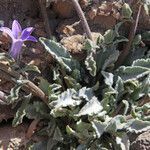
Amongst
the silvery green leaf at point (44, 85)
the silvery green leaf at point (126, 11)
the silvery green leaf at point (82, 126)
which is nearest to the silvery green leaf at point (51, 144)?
the silvery green leaf at point (82, 126)

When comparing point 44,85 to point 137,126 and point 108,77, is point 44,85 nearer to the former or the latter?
point 108,77

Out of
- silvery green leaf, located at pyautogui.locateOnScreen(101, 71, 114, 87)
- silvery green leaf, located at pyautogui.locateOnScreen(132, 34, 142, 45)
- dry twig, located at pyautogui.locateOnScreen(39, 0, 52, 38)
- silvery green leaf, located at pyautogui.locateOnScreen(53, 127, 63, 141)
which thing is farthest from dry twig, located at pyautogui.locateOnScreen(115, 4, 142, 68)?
silvery green leaf, located at pyautogui.locateOnScreen(53, 127, 63, 141)

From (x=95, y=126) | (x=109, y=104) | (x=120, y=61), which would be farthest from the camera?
(x=120, y=61)

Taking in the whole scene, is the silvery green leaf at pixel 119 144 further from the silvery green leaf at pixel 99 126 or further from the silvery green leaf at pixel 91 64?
the silvery green leaf at pixel 91 64

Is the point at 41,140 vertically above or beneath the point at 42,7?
beneath

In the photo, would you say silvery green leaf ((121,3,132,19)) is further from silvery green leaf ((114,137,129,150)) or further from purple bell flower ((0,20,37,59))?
silvery green leaf ((114,137,129,150))

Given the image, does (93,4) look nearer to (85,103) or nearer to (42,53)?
(42,53)

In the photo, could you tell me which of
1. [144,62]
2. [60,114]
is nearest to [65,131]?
[60,114]
